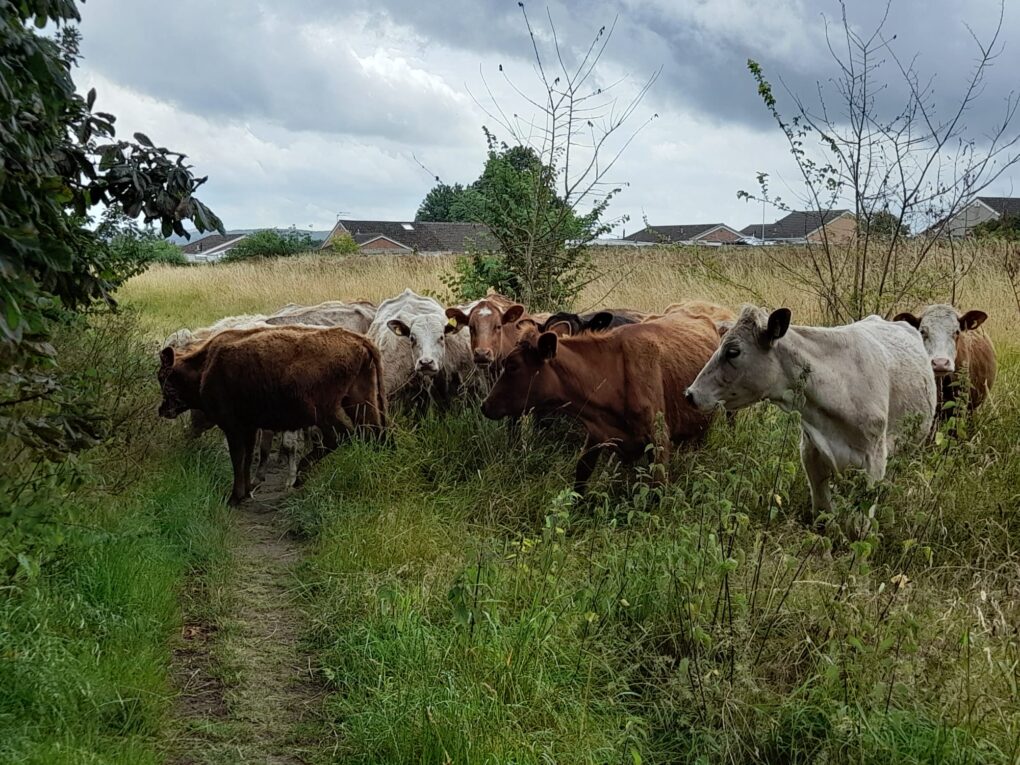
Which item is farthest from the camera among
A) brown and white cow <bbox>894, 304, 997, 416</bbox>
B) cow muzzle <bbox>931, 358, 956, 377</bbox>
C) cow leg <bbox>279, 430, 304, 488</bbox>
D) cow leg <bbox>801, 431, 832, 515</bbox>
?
cow leg <bbox>279, 430, 304, 488</bbox>

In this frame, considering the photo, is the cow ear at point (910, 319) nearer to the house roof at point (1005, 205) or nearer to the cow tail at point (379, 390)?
the house roof at point (1005, 205)

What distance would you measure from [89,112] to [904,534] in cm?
562

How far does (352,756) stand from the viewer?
4.19 meters

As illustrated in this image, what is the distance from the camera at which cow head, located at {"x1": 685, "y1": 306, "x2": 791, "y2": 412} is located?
268 inches

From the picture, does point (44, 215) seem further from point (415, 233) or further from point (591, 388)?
point (415, 233)

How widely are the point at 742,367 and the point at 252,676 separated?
3809 mm

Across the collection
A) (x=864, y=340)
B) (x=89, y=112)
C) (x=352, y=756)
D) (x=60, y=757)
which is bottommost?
(x=352, y=756)

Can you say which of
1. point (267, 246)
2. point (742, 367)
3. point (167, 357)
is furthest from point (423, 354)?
point (267, 246)

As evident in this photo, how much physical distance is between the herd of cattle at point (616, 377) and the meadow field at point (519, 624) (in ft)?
1.59

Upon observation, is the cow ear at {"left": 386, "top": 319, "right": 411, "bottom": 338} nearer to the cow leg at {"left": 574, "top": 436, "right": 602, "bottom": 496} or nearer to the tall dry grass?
the cow leg at {"left": 574, "top": 436, "right": 602, "bottom": 496}

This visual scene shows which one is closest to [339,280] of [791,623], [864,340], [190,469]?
[190,469]

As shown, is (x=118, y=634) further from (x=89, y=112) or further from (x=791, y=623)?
(x=791, y=623)

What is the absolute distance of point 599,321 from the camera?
8953mm

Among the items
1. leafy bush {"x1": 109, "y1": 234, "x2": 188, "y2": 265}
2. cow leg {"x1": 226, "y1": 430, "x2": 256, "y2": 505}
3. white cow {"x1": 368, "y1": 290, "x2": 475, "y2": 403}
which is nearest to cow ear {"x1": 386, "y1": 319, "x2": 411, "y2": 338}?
white cow {"x1": 368, "y1": 290, "x2": 475, "y2": 403}
